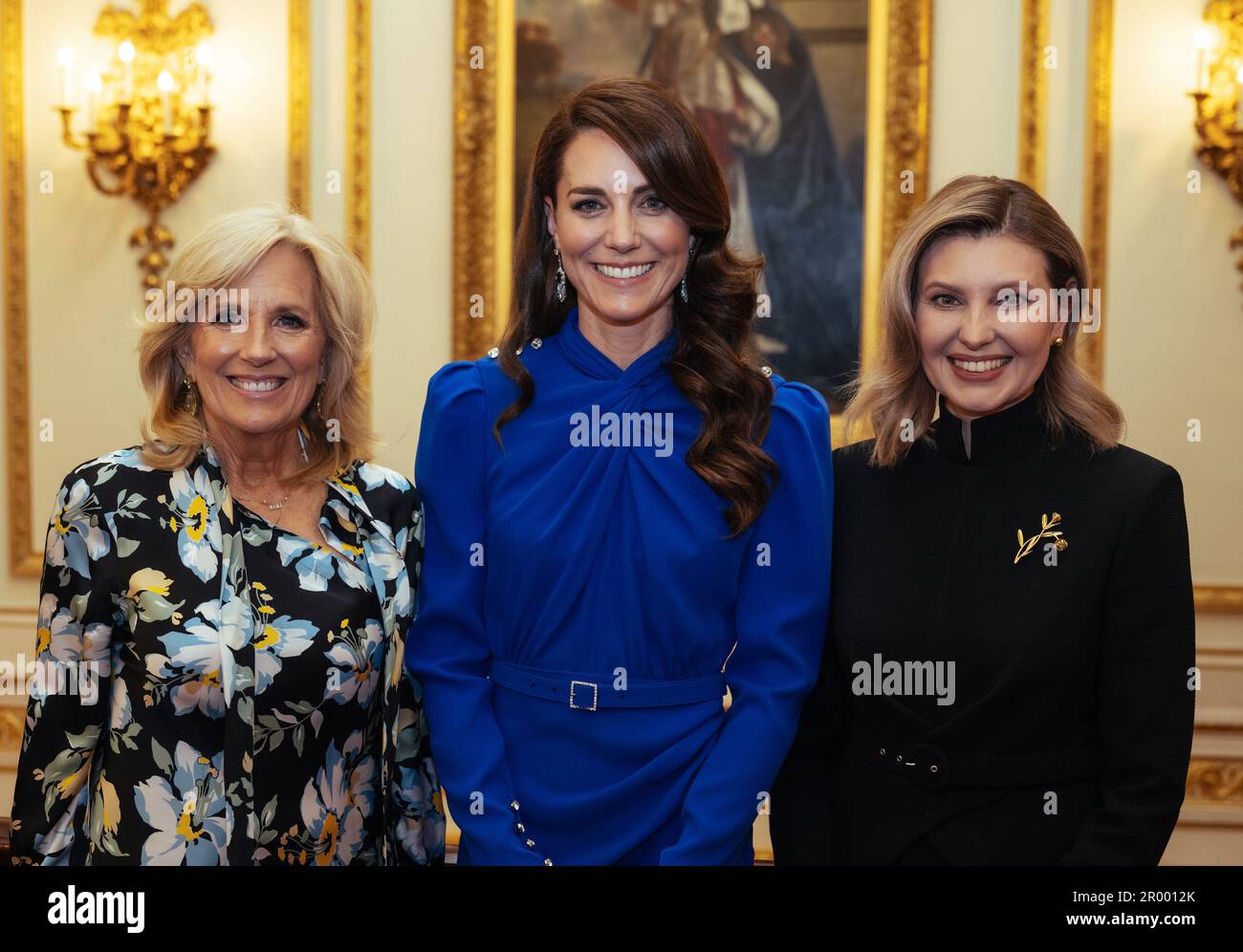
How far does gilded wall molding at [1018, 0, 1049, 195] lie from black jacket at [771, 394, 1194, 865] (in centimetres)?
307

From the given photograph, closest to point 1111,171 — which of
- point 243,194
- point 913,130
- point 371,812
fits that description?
point 913,130

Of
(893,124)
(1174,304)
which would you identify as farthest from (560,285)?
(1174,304)

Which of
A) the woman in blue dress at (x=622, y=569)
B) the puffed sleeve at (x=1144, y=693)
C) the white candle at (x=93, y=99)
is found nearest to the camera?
the puffed sleeve at (x=1144, y=693)

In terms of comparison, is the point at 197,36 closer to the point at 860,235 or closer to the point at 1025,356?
the point at 860,235

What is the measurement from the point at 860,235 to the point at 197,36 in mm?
2859

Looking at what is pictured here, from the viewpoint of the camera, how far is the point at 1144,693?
204 cm

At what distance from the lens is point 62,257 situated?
5320 mm

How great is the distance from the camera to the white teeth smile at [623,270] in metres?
2.30

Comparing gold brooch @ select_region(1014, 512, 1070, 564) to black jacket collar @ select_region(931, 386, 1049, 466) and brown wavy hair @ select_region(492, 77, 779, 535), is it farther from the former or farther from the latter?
brown wavy hair @ select_region(492, 77, 779, 535)

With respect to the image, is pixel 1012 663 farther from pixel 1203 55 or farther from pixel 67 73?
pixel 67 73

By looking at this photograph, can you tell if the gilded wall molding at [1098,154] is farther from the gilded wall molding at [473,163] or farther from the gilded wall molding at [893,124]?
the gilded wall molding at [473,163]

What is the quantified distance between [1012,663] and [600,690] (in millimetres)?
728

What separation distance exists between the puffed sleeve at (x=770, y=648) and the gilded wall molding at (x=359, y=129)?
3264 millimetres

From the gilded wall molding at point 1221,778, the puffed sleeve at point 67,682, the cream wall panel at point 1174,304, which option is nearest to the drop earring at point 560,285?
the puffed sleeve at point 67,682
